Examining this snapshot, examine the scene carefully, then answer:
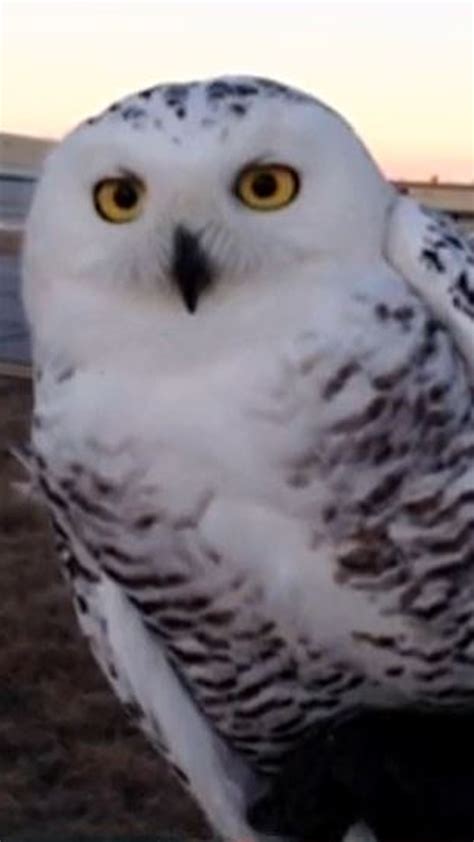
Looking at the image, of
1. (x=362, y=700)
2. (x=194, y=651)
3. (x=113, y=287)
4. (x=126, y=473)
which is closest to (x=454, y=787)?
(x=362, y=700)

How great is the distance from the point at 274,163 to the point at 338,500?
13.9 inches

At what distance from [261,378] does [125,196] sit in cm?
23

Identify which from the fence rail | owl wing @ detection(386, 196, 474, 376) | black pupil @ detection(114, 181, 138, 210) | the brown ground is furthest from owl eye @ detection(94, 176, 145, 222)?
the fence rail

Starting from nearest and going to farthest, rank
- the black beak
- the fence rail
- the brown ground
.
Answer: the black beak, the brown ground, the fence rail

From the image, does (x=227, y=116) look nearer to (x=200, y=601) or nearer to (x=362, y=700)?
(x=200, y=601)

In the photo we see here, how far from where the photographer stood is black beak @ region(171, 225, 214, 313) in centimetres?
217

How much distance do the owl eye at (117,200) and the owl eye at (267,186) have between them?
0.11m

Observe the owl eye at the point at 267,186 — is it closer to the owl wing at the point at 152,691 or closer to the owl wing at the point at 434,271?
the owl wing at the point at 434,271

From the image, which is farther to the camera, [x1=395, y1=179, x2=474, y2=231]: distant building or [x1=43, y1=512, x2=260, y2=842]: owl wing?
[x1=395, y1=179, x2=474, y2=231]: distant building

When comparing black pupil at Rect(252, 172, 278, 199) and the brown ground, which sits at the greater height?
black pupil at Rect(252, 172, 278, 199)

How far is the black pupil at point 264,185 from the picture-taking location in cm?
221

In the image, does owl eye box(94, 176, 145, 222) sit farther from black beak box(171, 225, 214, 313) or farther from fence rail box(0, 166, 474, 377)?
fence rail box(0, 166, 474, 377)

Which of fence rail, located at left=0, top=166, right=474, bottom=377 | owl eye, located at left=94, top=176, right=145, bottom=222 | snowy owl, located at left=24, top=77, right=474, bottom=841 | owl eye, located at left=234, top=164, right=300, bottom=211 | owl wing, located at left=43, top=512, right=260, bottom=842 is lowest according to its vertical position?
fence rail, located at left=0, top=166, right=474, bottom=377

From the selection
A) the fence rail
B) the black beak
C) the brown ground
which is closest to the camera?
the black beak
